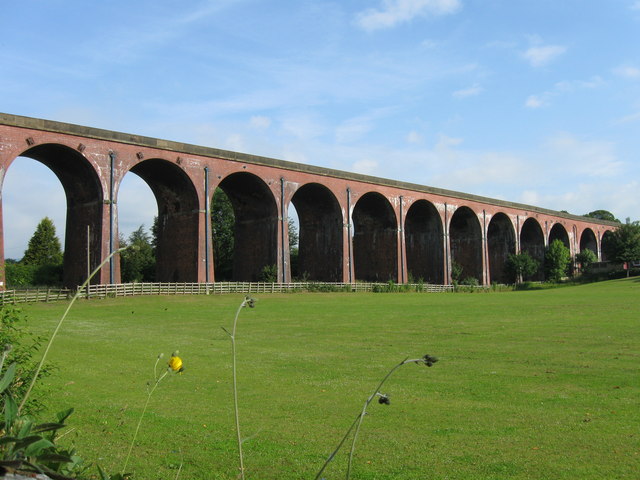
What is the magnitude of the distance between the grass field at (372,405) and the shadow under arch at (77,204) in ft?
50.8

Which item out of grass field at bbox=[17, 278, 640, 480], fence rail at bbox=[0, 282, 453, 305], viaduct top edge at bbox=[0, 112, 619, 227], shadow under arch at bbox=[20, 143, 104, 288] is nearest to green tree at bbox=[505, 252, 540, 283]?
viaduct top edge at bbox=[0, 112, 619, 227]

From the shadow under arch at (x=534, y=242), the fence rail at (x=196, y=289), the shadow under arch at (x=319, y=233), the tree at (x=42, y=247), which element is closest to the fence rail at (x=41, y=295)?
the fence rail at (x=196, y=289)

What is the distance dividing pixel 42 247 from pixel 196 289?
37666mm

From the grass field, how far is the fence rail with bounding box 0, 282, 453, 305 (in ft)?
34.5

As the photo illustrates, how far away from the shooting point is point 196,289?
113 feet

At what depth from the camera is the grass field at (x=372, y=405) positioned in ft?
19.6

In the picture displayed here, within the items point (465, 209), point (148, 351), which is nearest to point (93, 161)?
point (148, 351)

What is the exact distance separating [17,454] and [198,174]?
36.0 m

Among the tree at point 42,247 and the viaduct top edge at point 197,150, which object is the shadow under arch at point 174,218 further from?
the tree at point 42,247

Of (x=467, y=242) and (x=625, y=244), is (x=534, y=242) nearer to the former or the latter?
(x=625, y=244)

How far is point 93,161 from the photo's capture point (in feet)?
106

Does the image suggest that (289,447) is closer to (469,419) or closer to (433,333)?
(469,419)

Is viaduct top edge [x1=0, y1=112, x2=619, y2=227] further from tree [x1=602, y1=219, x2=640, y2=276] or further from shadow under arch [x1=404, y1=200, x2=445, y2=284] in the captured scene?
tree [x1=602, y1=219, x2=640, y2=276]

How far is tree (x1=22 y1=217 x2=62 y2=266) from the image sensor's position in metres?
64.1
